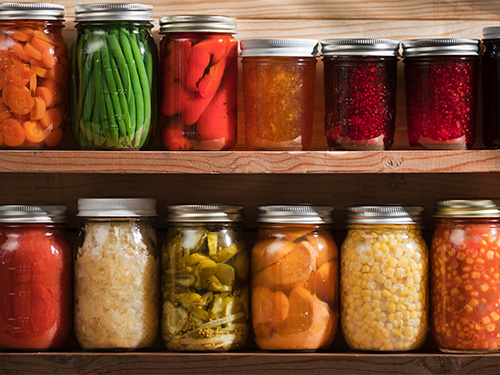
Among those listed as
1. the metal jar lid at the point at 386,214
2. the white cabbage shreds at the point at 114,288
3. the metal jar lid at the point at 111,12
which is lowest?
the white cabbage shreds at the point at 114,288

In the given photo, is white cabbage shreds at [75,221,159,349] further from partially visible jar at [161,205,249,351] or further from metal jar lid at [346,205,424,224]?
metal jar lid at [346,205,424,224]

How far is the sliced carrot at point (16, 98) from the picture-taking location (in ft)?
4.12

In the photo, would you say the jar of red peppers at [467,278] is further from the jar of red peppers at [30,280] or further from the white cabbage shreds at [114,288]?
the jar of red peppers at [30,280]

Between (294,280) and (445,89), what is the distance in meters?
0.41

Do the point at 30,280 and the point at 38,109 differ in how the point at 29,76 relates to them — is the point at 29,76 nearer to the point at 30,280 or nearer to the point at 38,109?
the point at 38,109

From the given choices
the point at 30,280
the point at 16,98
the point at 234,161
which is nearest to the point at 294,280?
the point at 234,161

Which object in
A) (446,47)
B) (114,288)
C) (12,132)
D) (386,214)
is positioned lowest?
(114,288)

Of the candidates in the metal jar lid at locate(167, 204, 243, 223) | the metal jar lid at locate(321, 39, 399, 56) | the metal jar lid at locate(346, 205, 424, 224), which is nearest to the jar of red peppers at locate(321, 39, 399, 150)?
the metal jar lid at locate(321, 39, 399, 56)

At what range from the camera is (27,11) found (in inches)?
49.8

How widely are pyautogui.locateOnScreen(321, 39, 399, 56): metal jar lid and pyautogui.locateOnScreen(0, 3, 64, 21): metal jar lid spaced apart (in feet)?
1.57

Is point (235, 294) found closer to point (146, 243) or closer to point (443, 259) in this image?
point (146, 243)

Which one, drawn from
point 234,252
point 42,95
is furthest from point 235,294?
point 42,95

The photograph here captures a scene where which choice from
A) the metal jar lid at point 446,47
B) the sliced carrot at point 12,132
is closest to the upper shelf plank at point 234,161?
the sliced carrot at point 12,132

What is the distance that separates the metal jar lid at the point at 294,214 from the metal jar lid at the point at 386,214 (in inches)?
2.4
